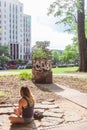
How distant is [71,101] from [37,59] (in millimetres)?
6521

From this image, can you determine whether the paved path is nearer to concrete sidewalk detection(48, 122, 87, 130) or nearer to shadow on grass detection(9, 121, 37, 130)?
concrete sidewalk detection(48, 122, 87, 130)

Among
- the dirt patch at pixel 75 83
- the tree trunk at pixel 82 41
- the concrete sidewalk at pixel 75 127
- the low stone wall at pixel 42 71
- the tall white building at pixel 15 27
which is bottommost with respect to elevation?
the concrete sidewalk at pixel 75 127

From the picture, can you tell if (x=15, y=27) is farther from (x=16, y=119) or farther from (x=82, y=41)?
(x=16, y=119)

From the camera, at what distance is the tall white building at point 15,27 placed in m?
162

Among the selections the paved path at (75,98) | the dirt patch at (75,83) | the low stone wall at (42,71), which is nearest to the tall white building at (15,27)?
the dirt patch at (75,83)

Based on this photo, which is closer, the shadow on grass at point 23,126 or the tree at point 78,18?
the shadow on grass at point 23,126

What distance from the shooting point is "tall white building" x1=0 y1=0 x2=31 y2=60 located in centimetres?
16150

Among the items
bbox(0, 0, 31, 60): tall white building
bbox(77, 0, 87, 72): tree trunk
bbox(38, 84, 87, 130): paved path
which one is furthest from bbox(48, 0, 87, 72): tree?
bbox(0, 0, 31, 60): tall white building

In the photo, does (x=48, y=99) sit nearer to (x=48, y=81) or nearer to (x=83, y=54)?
(x=48, y=81)

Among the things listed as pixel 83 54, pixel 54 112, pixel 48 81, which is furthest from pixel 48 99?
pixel 83 54

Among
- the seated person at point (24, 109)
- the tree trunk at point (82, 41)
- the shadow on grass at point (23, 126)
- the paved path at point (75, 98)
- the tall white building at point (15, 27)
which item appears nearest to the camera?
the shadow on grass at point (23, 126)

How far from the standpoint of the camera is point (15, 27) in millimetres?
171750

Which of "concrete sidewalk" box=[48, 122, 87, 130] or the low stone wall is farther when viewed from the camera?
the low stone wall

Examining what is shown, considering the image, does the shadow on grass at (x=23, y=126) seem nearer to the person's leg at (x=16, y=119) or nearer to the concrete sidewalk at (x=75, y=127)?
the person's leg at (x=16, y=119)
